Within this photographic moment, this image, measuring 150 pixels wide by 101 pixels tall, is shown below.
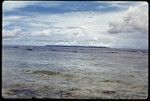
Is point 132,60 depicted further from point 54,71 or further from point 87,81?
point 87,81

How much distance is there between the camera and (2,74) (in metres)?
2.81

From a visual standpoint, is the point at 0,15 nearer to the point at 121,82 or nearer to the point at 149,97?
the point at 149,97

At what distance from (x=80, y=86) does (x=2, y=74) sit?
95.7 inches

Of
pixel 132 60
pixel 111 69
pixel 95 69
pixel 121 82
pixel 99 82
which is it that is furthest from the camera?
pixel 132 60

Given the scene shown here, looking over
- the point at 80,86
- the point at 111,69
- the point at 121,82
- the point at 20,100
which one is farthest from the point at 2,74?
the point at 111,69

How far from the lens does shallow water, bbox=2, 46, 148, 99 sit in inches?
141

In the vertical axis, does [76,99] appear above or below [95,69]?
above

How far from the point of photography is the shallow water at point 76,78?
3.57 metres

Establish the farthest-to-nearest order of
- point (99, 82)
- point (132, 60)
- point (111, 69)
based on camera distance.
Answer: point (132, 60) < point (111, 69) < point (99, 82)

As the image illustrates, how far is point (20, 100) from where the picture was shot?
9.11ft

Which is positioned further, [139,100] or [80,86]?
[80,86]

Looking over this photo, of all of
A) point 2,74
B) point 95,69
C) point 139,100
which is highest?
point 2,74

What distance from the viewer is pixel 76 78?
6.20 meters

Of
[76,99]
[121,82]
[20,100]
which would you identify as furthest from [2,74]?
[121,82]
